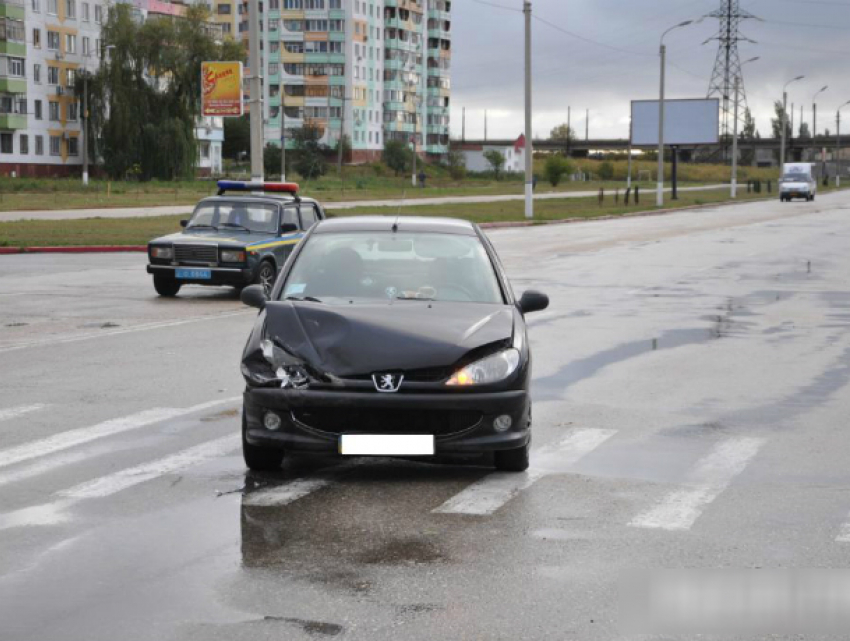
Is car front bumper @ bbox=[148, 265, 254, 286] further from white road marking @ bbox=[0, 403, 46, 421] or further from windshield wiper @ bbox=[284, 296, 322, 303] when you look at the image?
windshield wiper @ bbox=[284, 296, 322, 303]

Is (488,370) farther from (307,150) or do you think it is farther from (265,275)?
(307,150)

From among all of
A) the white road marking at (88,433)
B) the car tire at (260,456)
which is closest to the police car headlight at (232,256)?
the white road marking at (88,433)

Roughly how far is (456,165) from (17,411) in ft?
489

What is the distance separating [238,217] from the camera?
2122 centimetres

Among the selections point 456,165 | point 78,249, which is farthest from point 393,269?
point 456,165

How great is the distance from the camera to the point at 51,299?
20.2 meters

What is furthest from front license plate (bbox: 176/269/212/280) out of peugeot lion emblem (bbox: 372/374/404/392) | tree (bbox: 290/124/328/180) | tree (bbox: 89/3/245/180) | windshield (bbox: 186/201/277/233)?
tree (bbox: 290/124/328/180)

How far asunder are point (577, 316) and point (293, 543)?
1180cm

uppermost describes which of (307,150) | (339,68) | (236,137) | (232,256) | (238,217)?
(339,68)

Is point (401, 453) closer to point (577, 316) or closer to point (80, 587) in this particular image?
point (80, 587)

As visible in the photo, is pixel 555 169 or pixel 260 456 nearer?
pixel 260 456

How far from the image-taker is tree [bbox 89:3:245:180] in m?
88.1

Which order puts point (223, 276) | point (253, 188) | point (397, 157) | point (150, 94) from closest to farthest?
point (223, 276)
point (253, 188)
point (150, 94)
point (397, 157)

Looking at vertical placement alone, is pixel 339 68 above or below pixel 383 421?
above
